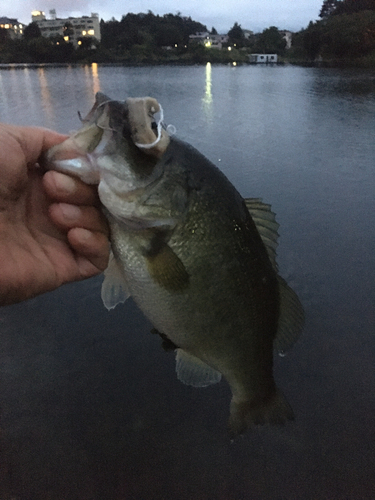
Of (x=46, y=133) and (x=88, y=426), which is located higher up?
(x=46, y=133)

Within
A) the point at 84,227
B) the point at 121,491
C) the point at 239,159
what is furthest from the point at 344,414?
the point at 239,159

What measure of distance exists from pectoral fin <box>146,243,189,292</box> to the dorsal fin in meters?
0.44

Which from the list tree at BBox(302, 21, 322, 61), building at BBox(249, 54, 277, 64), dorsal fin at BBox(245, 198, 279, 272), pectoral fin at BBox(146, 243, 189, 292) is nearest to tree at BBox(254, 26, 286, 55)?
building at BBox(249, 54, 277, 64)

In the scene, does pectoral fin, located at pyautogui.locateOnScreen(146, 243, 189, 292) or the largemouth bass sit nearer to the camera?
the largemouth bass

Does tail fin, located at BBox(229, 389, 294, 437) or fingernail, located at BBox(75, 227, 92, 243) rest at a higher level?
fingernail, located at BBox(75, 227, 92, 243)

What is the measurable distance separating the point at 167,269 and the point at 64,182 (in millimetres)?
459

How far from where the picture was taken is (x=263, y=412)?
66.9 inches

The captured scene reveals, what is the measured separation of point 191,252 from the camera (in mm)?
1341

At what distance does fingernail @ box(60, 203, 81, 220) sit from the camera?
1.33m

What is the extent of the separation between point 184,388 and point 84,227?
164 centimetres

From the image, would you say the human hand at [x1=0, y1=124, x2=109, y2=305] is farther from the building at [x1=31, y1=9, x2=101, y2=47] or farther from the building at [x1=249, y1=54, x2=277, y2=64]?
the building at [x1=31, y1=9, x2=101, y2=47]

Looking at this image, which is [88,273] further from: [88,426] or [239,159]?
[239,159]

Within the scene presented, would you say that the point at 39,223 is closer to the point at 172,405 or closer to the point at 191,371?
the point at 191,371

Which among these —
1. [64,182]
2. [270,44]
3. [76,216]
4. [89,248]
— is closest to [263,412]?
→ [89,248]
